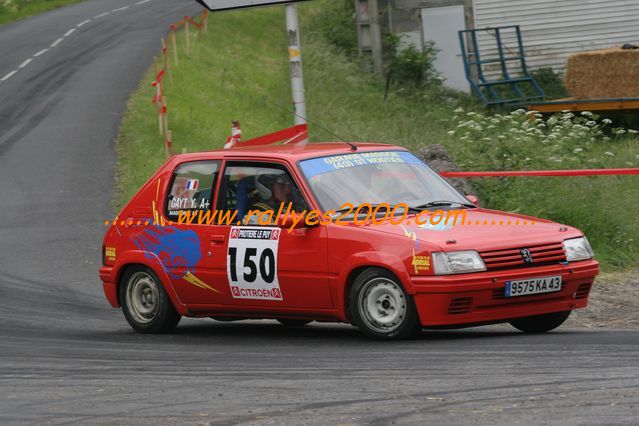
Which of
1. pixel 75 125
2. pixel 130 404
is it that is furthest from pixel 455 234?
pixel 75 125

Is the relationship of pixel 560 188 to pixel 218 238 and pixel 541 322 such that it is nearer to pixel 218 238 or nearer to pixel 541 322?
pixel 541 322

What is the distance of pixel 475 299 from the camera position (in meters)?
9.07

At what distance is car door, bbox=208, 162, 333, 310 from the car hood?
58 centimetres

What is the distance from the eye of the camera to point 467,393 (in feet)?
23.1

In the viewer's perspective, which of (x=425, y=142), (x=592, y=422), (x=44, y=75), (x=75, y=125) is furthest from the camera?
(x=44, y=75)

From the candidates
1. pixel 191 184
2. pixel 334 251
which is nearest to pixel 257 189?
pixel 191 184

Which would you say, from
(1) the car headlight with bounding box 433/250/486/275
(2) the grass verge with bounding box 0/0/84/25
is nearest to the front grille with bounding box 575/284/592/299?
(1) the car headlight with bounding box 433/250/486/275

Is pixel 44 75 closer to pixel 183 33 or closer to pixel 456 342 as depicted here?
pixel 183 33

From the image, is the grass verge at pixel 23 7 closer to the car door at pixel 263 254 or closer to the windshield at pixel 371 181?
the car door at pixel 263 254

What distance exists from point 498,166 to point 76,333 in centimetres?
685

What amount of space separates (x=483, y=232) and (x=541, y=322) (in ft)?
3.85

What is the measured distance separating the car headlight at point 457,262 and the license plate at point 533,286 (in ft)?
0.96

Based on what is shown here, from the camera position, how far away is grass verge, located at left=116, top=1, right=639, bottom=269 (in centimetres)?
1469

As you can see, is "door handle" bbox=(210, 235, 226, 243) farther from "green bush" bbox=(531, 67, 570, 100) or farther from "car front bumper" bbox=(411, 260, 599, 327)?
"green bush" bbox=(531, 67, 570, 100)
